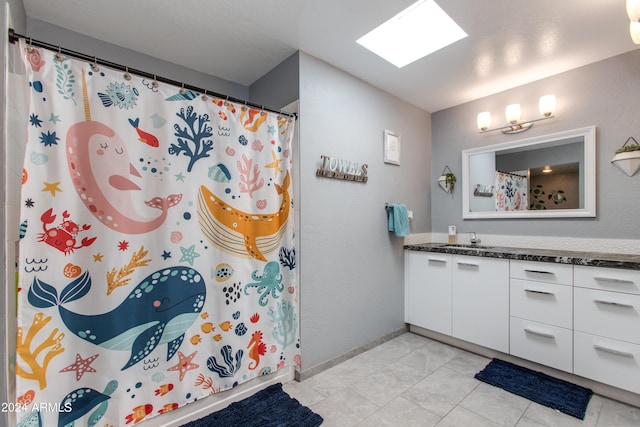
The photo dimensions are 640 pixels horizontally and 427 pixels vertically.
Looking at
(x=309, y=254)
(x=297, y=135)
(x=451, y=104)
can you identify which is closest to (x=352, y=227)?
(x=309, y=254)

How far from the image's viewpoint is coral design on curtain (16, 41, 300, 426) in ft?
3.97

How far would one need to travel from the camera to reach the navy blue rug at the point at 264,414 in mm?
1573

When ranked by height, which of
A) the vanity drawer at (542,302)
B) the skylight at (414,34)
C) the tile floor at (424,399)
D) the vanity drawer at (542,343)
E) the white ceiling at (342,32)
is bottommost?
the tile floor at (424,399)

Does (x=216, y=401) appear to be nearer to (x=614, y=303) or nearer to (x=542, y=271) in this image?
(x=542, y=271)

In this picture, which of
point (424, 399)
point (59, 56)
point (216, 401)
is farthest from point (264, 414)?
point (59, 56)

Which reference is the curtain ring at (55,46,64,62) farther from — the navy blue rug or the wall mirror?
the wall mirror

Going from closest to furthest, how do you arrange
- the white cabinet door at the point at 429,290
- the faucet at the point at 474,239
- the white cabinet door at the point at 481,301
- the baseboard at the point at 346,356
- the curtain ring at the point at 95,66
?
the curtain ring at the point at 95,66 → the baseboard at the point at 346,356 → the white cabinet door at the point at 481,301 → the white cabinet door at the point at 429,290 → the faucet at the point at 474,239

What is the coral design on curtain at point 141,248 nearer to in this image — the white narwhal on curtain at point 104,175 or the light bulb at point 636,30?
the white narwhal on curtain at point 104,175

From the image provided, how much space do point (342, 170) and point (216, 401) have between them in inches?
70.7

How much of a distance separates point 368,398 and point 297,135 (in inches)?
Result: 73.6

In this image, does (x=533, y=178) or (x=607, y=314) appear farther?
(x=533, y=178)

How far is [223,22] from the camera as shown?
5.73 ft

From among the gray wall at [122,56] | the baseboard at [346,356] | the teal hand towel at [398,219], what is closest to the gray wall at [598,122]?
the teal hand towel at [398,219]

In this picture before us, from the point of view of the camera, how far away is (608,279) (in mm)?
1757
